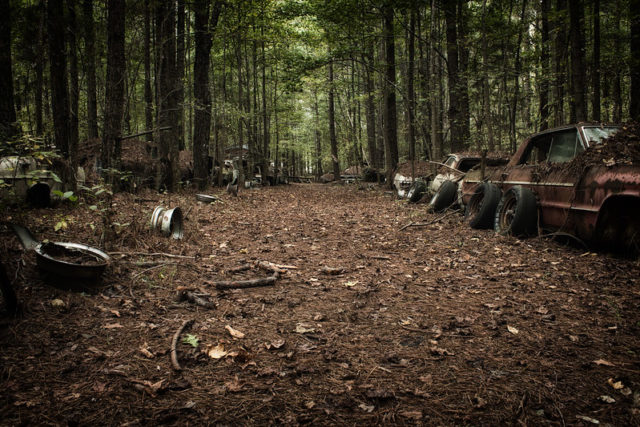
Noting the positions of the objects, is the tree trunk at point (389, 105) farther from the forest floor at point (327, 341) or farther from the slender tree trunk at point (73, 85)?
the forest floor at point (327, 341)

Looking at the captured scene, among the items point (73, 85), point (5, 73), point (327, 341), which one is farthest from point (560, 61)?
point (73, 85)

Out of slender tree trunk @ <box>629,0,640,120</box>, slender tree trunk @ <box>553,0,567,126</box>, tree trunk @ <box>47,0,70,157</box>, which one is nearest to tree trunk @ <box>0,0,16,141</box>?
tree trunk @ <box>47,0,70,157</box>

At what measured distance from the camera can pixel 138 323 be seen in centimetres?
294

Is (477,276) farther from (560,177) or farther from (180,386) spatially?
(180,386)

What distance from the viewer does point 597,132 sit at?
5176mm

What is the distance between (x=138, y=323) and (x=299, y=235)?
405cm

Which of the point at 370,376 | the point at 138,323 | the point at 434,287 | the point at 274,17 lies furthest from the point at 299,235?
the point at 274,17

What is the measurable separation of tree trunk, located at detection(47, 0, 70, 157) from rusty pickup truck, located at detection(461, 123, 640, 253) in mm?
10183

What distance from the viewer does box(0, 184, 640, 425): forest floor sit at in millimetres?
1948

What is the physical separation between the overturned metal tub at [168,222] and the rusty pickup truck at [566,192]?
5270 millimetres

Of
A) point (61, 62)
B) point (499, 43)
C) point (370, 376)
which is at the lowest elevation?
point (370, 376)

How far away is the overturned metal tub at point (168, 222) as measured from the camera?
5.43 m

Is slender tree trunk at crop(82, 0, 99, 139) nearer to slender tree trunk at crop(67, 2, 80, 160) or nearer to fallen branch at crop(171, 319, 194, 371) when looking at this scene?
slender tree trunk at crop(67, 2, 80, 160)

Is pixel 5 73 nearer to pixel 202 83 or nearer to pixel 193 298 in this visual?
pixel 193 298
